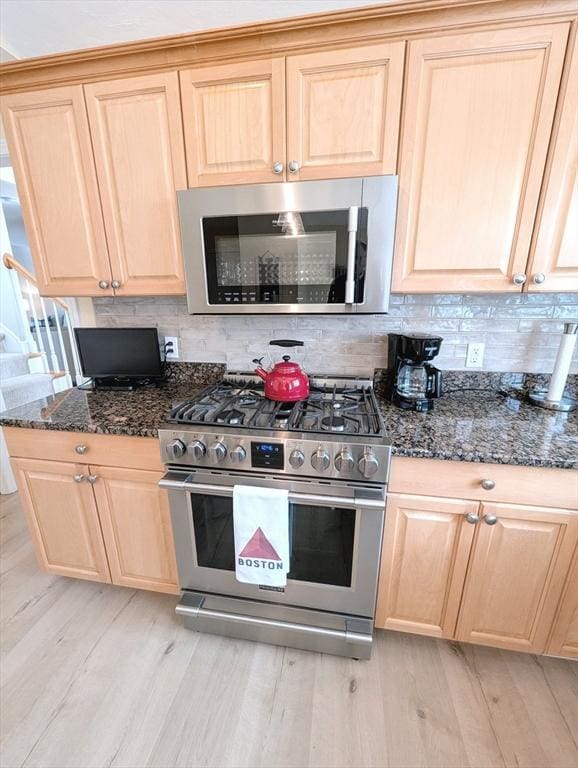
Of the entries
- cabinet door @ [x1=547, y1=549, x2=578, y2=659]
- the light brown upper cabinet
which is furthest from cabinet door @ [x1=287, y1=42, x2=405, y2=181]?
cabinet door @ [x1=547, y1=549, x2=578, y2=659]

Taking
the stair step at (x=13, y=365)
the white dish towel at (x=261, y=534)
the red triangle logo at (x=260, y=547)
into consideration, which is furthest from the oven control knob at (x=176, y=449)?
the stair step at (x=13, y=365)

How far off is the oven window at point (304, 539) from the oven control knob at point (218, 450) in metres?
0.18

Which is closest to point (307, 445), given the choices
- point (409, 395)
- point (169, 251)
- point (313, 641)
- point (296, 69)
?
point (409, 395)

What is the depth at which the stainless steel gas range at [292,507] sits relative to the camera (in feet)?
3.61

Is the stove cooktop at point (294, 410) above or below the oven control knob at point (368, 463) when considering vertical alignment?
above

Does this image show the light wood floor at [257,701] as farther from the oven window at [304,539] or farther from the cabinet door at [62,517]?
the oven window at [304,539]

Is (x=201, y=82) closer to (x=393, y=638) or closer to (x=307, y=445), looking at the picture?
(x=307, y=445)

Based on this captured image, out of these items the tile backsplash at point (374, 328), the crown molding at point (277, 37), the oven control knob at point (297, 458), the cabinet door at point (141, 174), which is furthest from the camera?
the tile backsplash at point (374, 328)

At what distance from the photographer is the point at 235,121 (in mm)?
1194

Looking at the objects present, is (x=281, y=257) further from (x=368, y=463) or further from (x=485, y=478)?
(x=485, y=478)

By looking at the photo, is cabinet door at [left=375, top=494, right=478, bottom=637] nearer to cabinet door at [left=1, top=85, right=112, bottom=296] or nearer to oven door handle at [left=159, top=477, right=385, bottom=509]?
oven door handle at [left=159, top=477, right=385, bottom=509]

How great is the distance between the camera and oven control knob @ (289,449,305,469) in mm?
1093

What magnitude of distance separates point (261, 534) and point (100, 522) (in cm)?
76

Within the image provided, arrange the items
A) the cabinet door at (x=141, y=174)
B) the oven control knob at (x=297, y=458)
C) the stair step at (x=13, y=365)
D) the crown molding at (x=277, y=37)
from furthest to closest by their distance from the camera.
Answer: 1. the stair step at (x=13, y=365)
2. the cabinet door at (x=141, y=174)
3. the oven control knob at (x=297, y=458)
4. the crown molding at (x=277, y=37)
